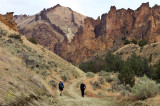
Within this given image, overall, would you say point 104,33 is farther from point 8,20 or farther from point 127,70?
point 127,70

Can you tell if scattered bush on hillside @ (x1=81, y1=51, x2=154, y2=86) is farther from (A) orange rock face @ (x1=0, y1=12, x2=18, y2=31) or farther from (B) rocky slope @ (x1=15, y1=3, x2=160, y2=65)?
(B) rocky slope @ (x1=15, y1=3, x2=160, y2=65)

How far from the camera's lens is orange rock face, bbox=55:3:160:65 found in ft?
392

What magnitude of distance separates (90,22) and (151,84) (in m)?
137

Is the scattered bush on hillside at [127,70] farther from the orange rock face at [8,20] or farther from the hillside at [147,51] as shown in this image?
the orange rock face at [8,20]

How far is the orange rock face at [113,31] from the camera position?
4699 inches

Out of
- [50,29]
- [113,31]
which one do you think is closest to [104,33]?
[113,31]

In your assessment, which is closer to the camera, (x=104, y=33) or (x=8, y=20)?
(x=8, y=20)

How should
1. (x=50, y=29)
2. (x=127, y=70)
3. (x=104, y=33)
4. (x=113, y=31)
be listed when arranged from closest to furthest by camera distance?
1. (x=127, y=70)
2. (x=113, y=31)
3. (x=104, y=33)
4. (x=50, y=29)

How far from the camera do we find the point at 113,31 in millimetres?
134375

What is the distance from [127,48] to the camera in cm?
9231

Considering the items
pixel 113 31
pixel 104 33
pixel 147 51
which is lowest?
pixel 147 51

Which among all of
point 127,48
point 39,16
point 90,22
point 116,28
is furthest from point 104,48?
point 39,16

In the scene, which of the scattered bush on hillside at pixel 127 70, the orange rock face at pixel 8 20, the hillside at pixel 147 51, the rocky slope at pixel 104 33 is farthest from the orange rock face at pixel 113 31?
the orange rock face at pixel 8 20

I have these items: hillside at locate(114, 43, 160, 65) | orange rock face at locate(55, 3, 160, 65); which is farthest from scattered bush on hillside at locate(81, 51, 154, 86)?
orange rock face at locate(55, 3, 160, 65)
